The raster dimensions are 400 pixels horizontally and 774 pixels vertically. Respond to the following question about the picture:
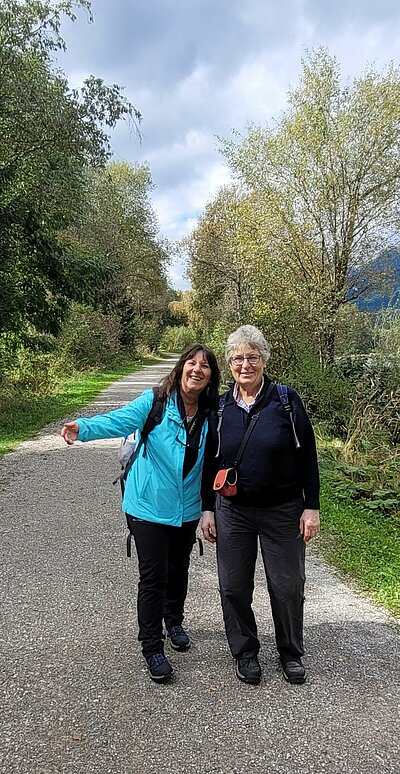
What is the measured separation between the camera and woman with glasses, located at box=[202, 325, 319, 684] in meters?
3.07

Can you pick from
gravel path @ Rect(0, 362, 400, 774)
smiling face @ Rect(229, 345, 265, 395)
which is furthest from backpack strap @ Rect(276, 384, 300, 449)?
gravel path @ Rect(0, 362, 400, 774)

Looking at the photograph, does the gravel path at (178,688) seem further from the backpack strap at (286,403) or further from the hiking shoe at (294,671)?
the backpack strap at (286,403)

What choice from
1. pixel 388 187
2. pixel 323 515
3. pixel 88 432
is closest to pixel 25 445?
pixel 323 515

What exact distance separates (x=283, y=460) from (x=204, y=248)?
2591cm

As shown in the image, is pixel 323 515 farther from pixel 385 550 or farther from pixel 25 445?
pixel 25 445

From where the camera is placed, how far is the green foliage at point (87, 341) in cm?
2588

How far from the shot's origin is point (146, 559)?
125 inches

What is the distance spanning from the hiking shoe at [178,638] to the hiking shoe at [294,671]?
2.02ft

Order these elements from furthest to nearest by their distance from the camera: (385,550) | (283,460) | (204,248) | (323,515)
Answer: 1. (204,248)
2. (323,515)
3. (385,550)
4. (283,460)

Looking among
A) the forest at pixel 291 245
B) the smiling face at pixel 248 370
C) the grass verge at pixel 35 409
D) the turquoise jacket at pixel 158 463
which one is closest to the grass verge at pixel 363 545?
the forest at pixel 291 245

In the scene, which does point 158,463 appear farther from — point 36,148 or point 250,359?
point 36,148

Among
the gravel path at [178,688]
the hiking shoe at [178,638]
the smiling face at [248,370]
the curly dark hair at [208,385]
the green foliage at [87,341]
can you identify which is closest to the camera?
the gravel path at [178,688]

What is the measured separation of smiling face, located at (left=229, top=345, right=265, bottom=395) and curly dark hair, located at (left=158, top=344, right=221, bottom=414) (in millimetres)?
188

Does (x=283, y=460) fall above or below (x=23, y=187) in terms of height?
below
